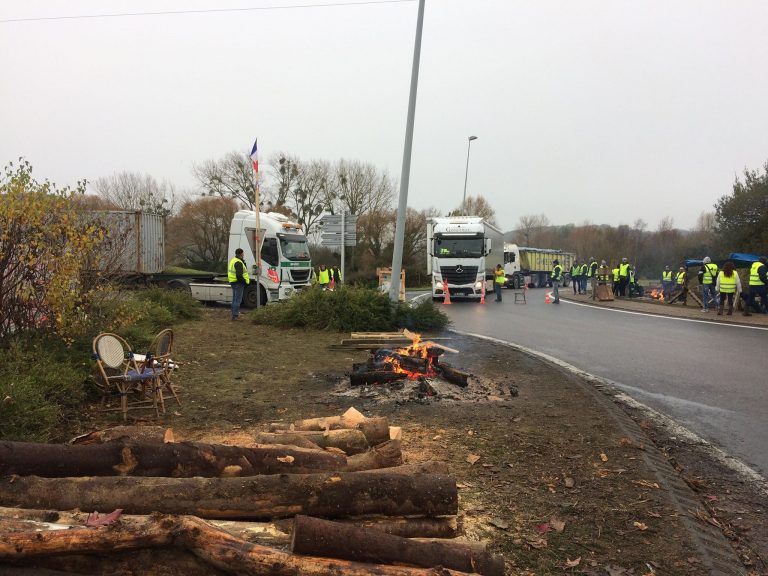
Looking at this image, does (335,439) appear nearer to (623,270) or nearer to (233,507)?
(233,507)

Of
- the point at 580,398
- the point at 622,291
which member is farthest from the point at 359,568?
the point at 622,291

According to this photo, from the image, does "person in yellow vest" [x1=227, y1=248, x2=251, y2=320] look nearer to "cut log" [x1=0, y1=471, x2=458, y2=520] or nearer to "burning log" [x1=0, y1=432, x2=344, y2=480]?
"burning log" [x1=0, y1=432, x2=344, y2=480]

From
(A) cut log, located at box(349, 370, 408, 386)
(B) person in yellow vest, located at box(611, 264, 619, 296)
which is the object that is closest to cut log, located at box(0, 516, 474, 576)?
(A) cut log, located at box(349, 370, 408, 386)

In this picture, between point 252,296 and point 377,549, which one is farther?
point 252,296

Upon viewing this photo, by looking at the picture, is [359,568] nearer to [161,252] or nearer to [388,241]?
[161,252]

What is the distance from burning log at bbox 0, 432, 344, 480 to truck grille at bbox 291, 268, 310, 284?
1621 centimetres

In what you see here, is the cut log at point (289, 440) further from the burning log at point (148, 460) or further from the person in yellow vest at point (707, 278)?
the person in yellow vest at point (707, 278)

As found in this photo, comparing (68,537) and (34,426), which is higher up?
(68,537)

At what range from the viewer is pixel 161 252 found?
2028cm

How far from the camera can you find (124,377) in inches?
214

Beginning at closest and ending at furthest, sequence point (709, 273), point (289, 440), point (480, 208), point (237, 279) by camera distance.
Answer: point (289, 440) < point (237, 279) < point (709, 273) < point (480, 208)

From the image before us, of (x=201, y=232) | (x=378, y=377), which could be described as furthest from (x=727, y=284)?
(x=201, y=232)

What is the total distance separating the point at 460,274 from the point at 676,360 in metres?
14.1

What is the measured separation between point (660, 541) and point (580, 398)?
338cm
